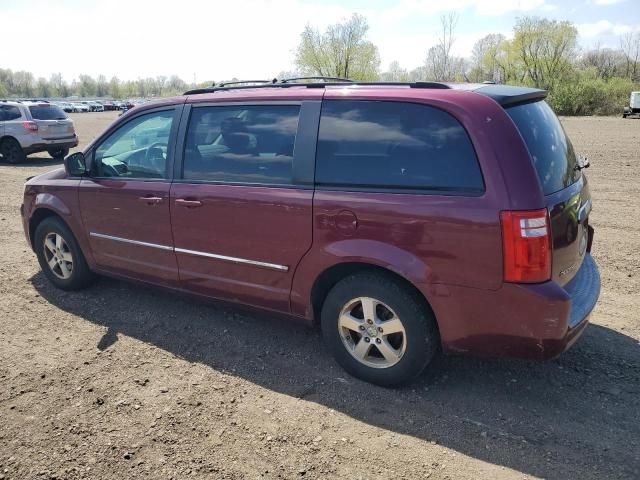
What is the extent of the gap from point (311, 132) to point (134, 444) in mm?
2091

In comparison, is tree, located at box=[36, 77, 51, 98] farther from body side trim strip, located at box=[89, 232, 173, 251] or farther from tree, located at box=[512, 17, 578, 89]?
body side trim strip, located at box=[89, 232, 173, 251]

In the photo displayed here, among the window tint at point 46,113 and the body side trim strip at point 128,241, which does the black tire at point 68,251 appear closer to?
the body side trim strip at point 128,241

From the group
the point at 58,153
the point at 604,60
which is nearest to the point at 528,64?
the point at 604,60

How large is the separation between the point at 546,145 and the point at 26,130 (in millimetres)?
15359

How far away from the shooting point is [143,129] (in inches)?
168

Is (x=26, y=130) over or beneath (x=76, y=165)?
beneath

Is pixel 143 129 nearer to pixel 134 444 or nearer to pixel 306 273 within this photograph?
pixel 306 273

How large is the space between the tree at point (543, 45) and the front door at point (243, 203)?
200 feet

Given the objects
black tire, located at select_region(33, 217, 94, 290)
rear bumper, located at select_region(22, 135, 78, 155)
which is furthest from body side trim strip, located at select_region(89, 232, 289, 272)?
rear bumper, located at select_region(22, 135, 78, 155)

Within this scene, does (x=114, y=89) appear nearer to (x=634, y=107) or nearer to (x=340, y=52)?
(x=340, y=52)

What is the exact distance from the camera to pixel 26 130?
48.2 feet

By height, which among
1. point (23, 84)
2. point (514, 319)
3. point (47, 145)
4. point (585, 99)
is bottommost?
point (585, 99)

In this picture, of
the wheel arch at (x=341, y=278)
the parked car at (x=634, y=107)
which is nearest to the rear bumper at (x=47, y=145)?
the wheel arch at (x=341, y=278)

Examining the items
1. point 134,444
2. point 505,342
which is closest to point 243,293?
point 134,444
